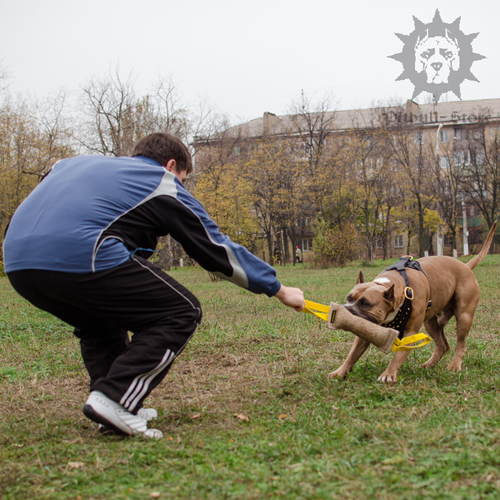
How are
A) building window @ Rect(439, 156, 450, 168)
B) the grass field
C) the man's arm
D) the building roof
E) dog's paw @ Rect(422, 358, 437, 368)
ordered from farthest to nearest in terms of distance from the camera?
the building roof, building window @ Rect(439, 156, 450, 168), dog's paw @ Rect(422, 358, 437, 368), the man's arm, the grass field

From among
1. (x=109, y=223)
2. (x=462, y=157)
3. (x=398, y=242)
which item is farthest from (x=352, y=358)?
(x=398, y=242)

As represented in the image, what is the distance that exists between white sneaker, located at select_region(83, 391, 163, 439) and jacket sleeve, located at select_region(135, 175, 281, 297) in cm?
95

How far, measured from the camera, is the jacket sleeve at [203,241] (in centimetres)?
292

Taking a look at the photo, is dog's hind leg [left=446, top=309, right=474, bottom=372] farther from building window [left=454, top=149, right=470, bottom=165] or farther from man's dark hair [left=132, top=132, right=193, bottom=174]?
building window [left=454, top=149, right=470, bottom=165]

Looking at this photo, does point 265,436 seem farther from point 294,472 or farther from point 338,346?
point 338,346

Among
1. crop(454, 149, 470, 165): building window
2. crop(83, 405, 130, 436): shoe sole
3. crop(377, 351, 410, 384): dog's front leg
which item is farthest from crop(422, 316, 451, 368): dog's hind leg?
crop(454, 149, 470, 165): building window

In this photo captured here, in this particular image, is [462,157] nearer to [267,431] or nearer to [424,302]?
[424,302]

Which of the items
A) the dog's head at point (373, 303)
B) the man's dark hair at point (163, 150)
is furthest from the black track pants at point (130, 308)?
the dog's head at point (373, 303)

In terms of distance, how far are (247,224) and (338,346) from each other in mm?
30446

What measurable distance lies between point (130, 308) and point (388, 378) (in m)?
2.34

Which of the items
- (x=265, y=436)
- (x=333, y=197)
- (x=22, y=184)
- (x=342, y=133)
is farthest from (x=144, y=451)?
(x=342, y=133)

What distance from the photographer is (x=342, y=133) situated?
4228 centimetres

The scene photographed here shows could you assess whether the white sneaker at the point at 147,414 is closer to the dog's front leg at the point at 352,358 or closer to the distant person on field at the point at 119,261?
the distant person on field at the point at 119,261

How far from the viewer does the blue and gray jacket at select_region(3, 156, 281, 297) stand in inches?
106
